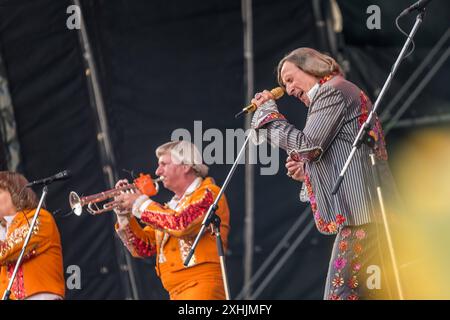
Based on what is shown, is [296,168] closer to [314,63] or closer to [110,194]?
[314,63]

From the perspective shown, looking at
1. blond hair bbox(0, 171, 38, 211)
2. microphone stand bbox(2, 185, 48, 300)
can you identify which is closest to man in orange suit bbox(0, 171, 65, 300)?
blond hair bbox(0, 171, 38, 211)

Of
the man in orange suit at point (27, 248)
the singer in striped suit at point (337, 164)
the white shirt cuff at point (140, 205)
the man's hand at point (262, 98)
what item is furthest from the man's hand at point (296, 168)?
the man in orange suit at point (27, 248)

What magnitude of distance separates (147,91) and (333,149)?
109 inches

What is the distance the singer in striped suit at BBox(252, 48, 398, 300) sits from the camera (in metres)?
4.61

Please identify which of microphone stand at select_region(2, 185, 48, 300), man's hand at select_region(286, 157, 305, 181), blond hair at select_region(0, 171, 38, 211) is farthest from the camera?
blond hair at select_region(0, 171, 38, 211)

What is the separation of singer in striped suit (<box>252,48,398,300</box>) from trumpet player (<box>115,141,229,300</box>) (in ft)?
3.59

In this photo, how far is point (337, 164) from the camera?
4.74 m

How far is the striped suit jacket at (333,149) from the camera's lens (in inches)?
183

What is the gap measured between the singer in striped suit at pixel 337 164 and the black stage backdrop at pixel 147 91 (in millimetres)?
2280

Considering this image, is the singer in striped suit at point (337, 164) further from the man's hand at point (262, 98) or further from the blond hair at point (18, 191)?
the blond hair at point (18, 191)

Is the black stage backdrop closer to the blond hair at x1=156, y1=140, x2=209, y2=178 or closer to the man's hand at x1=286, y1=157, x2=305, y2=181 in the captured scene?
the blond hair at x1=156, y1=140, x2=209, y2=178

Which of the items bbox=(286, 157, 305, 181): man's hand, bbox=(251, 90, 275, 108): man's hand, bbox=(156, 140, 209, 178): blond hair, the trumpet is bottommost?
the trumpet

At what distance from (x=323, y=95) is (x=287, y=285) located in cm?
283
